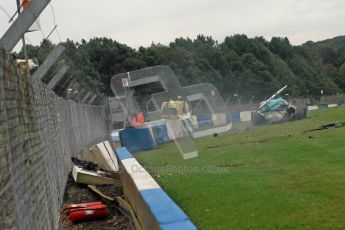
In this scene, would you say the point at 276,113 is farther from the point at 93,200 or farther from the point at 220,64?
the point at 220,64

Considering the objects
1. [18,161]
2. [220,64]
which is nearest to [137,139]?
[18,161]

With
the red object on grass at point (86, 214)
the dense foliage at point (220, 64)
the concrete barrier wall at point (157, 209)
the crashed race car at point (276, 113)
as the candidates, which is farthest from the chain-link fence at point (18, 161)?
the dense foliage at point (220, 64)

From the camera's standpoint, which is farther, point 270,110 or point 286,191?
point 270,110

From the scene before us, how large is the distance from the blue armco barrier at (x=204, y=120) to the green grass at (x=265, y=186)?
9124mm

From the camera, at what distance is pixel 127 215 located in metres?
9.64

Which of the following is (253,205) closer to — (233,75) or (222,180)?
(222,180)

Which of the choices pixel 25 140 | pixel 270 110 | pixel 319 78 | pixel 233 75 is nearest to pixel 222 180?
pixel 25 140

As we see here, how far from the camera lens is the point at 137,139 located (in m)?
18.7

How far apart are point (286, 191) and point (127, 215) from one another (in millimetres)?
2800

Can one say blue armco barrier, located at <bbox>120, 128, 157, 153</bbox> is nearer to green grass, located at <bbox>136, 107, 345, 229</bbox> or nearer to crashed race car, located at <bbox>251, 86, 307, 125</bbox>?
green grass, located at <bbox>136, 107, 345, 229</bbox>

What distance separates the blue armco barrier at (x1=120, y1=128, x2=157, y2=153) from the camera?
18.3 m

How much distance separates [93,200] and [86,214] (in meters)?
2.05

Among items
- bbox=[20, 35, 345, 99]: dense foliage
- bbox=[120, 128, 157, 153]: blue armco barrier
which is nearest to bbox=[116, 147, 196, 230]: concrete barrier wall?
bbox=[120, 128, 157, 153]: blue armco barrier

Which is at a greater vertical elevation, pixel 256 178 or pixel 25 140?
pixel 25 140
